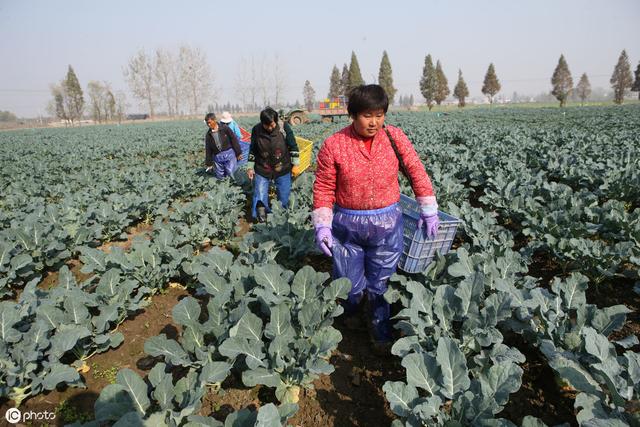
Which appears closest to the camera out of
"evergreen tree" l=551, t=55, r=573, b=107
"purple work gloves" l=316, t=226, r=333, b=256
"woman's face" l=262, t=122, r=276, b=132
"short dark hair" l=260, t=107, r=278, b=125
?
"purple work gloves" l=316, t=226, r=333, b=256

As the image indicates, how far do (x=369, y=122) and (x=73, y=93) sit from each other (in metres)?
Answer: 86.8

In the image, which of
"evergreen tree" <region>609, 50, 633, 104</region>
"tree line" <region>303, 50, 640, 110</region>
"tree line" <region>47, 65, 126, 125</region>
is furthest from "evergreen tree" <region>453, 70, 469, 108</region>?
"tree line" <region>47, 65, 126, 125</region>

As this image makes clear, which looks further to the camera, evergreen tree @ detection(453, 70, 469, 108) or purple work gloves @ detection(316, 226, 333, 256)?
evergreen tree @ detection(453, 70, 469, 108)

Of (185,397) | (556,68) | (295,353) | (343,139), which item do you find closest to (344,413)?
(295,353)

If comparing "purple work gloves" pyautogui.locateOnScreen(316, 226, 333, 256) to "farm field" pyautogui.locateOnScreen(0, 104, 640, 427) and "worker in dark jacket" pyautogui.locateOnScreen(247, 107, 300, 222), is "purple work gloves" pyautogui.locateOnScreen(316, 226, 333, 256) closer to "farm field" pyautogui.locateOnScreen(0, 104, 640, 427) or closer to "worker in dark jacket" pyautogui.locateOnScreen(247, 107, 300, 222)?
"farm field" pyautogui.locateOnScreen(0, 104, 640, 427)

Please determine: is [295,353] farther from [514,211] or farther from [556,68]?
[556,68]

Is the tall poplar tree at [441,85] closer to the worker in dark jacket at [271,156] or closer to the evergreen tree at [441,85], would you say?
the evergreen tree at [441,85]

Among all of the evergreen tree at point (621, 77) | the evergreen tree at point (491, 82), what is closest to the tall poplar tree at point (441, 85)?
the evergreen tree at point (491, 82)

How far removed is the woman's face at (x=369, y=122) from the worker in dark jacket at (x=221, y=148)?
5519 mm

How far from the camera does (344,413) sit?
8.04 ft

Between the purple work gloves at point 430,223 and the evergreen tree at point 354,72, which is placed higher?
the evergreen tree at point 354,72

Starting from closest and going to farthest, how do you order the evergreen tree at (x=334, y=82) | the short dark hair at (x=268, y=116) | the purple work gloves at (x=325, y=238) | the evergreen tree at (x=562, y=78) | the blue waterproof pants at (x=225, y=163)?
1. the purple work gloves at (x=325, y=238)
2. the short dark hair at (x=268, y=116)
3. the blue waterproof pants at (x=225, y=163)
4. the evergreen tree at (x=562, y=78)
5. the evergreen tree at (x=334, y=82)

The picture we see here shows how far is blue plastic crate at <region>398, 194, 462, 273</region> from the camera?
10.0 feet

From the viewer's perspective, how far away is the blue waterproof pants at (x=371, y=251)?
2703 millimetres
